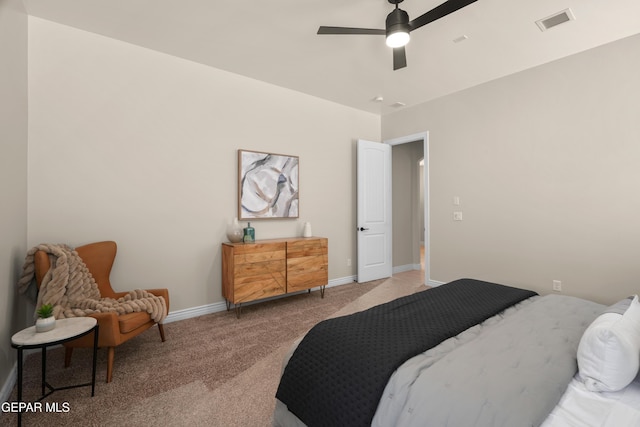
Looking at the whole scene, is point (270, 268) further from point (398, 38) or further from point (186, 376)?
point (398, 38)

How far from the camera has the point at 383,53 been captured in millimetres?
3119

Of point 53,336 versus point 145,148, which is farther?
point 145,148

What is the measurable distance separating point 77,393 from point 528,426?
2.49 metres

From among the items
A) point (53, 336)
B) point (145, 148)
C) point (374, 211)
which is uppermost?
point (145, 148)

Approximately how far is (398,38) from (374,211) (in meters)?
2.89

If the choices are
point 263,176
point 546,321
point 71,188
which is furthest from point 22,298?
point 546,321

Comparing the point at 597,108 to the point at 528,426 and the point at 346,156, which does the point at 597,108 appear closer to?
the point at 346,156

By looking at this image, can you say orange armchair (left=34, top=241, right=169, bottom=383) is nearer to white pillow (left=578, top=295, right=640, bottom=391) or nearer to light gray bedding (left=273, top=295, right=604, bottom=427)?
light gray bedding (left=273, top=295, right=604, bottom=427)

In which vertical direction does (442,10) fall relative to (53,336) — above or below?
above

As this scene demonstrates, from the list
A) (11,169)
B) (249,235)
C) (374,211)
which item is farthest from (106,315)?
(374,211)

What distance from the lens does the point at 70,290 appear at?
2268mm

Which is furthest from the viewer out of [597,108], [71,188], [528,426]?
[597,108]

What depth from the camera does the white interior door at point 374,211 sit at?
→ 15.3ft

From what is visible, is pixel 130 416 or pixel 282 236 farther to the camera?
pixel 282 236
